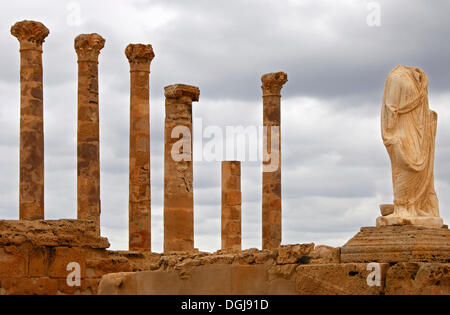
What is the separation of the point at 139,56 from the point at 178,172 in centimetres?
511

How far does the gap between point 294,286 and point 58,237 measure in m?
4.91

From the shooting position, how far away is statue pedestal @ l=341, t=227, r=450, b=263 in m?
12.7

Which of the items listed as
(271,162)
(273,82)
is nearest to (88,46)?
(273,82)

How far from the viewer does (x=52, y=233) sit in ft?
54.4

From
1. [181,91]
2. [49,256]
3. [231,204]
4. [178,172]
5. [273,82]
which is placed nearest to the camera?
[49,256]

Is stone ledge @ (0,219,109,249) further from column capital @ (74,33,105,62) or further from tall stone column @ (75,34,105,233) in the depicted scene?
column capital @ (74,33,105,62)

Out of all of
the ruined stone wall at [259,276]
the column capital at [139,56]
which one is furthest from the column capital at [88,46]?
the ruined stone wall at [259,276]

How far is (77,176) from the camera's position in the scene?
28.1 metres

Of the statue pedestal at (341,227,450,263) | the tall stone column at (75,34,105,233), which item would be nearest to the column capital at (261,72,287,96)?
the tall stone column at (75,34,105,233)

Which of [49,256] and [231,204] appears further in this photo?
[231,204]

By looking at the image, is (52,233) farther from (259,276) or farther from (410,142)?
(410,142)

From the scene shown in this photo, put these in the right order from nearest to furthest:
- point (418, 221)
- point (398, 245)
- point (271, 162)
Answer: point (398, 245) < point (418, 221) < point (271, 162)
